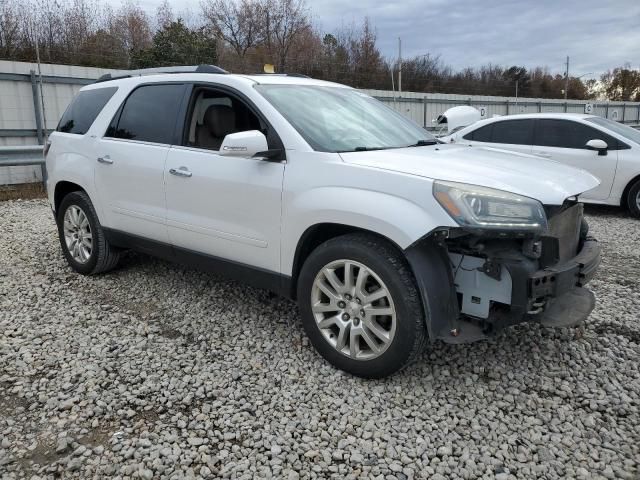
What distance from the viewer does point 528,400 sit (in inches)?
116

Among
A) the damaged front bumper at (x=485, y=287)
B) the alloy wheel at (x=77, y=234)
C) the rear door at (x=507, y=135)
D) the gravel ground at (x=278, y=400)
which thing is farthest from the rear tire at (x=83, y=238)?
the rear door at (x=507, y=135)

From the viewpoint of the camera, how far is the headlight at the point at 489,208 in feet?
8.72

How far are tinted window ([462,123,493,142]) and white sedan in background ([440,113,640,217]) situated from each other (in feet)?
0.05

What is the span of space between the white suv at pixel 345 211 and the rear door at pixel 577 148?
465 cm

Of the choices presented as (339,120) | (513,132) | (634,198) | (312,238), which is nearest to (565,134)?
(513,132)

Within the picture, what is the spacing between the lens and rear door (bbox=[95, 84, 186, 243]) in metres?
4.09

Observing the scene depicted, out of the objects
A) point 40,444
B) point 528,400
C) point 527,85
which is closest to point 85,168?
point 40,444

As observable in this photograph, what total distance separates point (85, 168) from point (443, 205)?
344 centimetres

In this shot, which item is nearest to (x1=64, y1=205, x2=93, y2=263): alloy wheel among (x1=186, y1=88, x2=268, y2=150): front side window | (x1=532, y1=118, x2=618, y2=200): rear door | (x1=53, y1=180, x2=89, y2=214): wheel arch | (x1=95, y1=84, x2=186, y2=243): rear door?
(x1=53, y1=180, x2=89, y2=214): wheel arch

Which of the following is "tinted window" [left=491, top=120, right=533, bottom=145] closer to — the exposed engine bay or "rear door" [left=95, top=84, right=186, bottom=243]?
the exposed engine bay

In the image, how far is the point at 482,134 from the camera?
8633 millimetres

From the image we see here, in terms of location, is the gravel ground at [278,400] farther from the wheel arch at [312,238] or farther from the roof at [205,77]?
the roof at [205,77]

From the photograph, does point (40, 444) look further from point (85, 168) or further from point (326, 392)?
point (85, 168)

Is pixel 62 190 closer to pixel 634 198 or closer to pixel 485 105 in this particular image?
pixel 634 198
